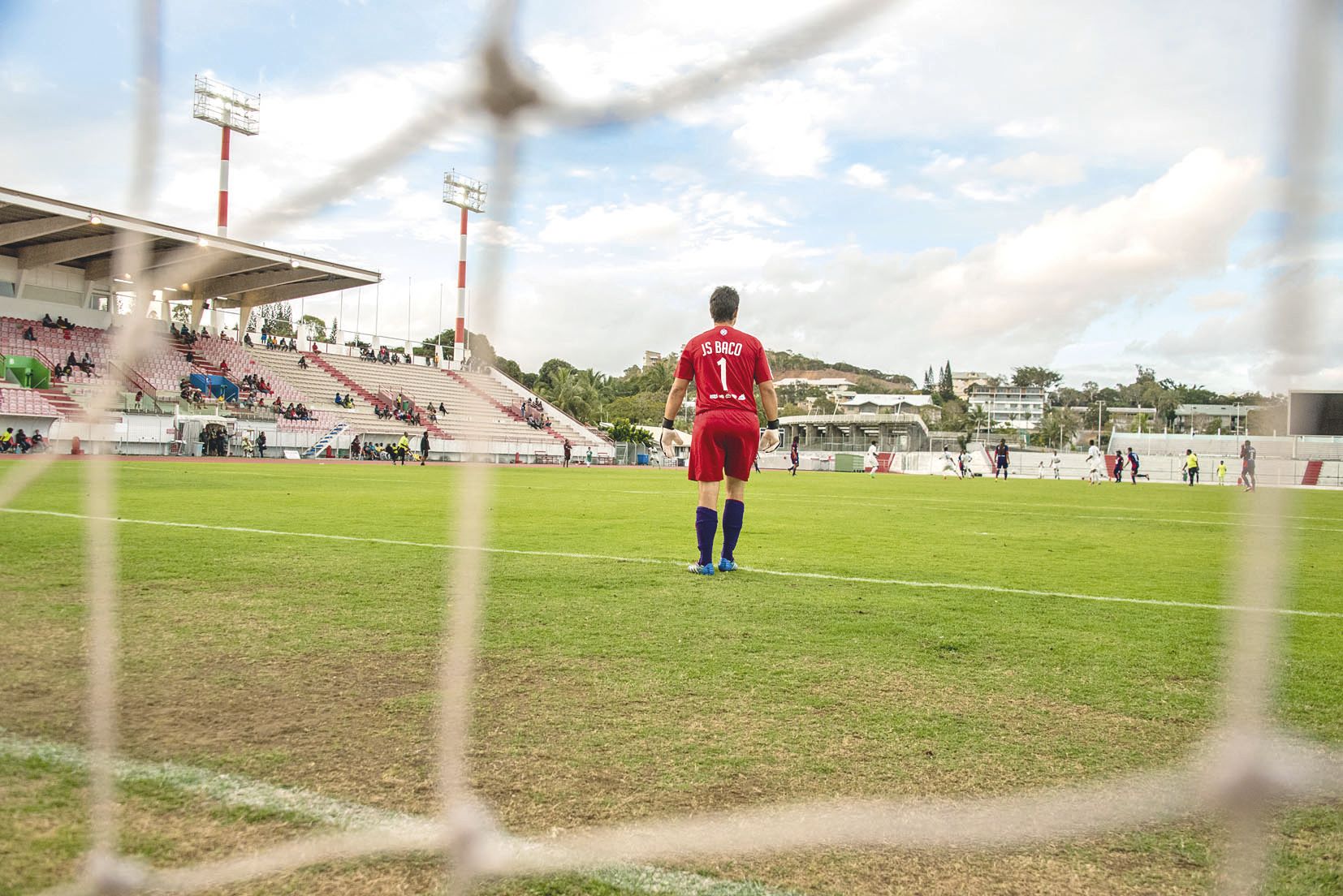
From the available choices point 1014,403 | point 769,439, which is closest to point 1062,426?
point 1014,403

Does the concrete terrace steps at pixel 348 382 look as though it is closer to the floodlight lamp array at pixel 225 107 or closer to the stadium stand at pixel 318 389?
the stadium stand at pixel 318 389

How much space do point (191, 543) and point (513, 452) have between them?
2973cm

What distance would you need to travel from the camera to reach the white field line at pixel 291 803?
147cm

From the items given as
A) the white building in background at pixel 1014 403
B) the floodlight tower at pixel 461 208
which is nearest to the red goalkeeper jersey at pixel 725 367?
the floodlight tower at pixel 461 208

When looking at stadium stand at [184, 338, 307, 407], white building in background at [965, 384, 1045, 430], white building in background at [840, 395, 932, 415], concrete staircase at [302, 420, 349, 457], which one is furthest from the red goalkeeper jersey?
white building in background at [965, 384, 1045, 430]

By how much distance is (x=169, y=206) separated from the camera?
269 cm

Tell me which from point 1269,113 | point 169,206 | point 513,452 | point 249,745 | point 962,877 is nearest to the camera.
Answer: point 1269,113

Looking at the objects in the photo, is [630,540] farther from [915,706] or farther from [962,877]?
[962,877]

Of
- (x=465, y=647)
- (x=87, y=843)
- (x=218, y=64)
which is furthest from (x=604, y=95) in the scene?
(x=87, y=843)

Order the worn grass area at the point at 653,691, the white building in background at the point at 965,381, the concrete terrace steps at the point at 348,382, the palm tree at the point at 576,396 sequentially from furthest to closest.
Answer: the white building in background at the point at 965,381 < the palm tree at the point at 576,396 < the concrete terrace steps at the point at 348,382 < the worn grass area at the point at 653,691

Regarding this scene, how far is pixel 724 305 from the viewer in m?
5.40

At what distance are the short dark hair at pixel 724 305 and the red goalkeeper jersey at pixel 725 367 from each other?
64 mm

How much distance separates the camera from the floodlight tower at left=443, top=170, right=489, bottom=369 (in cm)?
194

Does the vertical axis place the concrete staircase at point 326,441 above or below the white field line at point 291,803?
above
